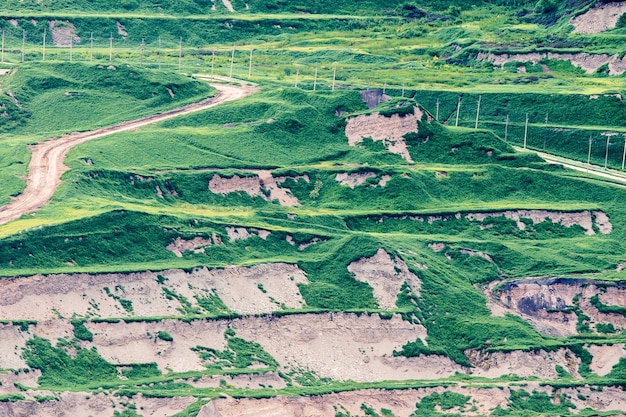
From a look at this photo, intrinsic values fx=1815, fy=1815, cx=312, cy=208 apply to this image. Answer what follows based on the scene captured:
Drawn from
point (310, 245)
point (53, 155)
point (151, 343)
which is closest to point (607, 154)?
point (310, 245)

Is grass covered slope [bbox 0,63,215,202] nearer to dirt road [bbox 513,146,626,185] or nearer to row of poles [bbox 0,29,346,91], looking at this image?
row of poles [bbox 0,29,346,91]

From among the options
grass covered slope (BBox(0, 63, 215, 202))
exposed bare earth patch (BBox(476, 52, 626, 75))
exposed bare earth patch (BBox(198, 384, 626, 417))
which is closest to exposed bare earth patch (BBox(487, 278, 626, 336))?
exposed bare earth patch (BBox(198, 384, 626, 417))

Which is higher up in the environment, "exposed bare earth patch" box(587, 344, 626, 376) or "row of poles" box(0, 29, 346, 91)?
"row of poles" box(0, 29, 346, 91)

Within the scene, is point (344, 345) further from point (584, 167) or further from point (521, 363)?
point (584, 167)

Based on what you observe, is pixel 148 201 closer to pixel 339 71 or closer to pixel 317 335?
pixel 317 335

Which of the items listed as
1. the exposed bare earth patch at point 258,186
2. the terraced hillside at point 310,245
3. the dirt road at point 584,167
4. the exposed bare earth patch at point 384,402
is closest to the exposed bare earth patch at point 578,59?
the terraced hillside at point 310,245

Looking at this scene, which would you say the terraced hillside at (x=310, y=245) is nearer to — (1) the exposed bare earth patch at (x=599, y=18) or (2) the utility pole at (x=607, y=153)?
(2) the utility pole at (x=607, y=153)
